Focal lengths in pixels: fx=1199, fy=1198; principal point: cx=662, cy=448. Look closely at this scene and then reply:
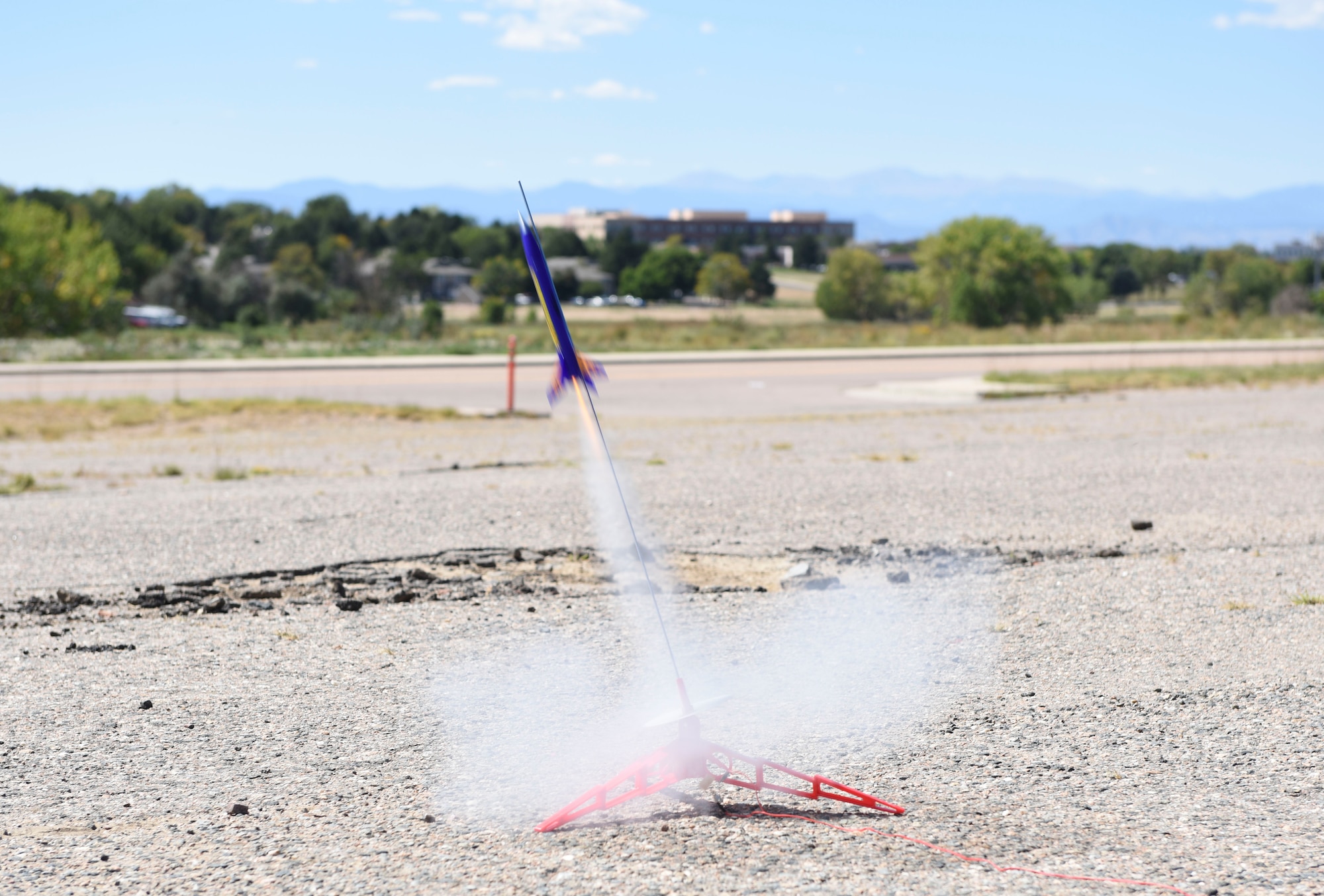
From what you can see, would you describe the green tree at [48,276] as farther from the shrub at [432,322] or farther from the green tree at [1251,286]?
the green tree at [1251,286]

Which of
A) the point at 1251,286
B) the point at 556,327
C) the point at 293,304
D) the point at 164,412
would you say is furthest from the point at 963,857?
the point at 1251,286

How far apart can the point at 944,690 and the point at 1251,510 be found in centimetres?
662

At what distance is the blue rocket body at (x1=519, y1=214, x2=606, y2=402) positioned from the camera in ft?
14.4

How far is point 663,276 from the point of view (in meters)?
159

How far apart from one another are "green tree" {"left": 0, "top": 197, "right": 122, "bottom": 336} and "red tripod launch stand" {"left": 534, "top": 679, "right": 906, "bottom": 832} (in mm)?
61997

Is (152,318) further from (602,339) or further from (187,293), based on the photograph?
(602,339)

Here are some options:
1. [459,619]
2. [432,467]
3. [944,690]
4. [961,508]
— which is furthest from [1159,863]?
[432,467]

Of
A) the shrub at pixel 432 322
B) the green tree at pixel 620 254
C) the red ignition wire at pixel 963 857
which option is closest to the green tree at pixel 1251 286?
the shrub at pixel 432 322

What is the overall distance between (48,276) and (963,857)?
220 ft

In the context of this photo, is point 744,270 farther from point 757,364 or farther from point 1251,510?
point 1251,510

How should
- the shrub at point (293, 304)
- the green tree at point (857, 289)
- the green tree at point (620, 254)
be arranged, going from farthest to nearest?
1. the green tree at point (620, 254)
2. the green tree at point (857, 289)
3. the shrub at point (293, 304)

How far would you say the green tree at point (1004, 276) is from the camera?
9600cm

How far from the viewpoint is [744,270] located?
15900 centimetres

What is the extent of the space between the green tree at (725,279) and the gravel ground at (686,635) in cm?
14403
